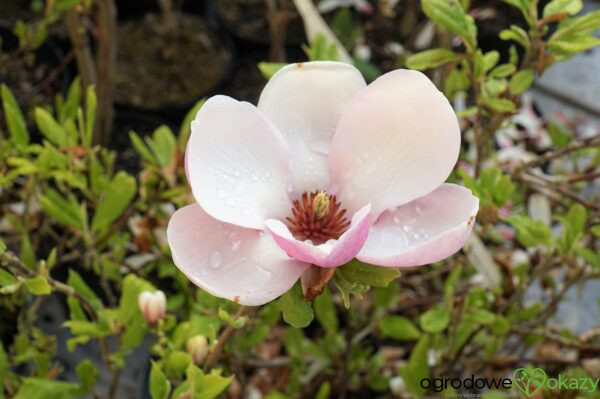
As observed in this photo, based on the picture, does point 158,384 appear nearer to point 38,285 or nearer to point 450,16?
point 38,285

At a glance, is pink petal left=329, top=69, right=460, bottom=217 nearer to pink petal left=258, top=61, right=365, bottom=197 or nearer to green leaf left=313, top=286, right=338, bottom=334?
pink petal left=258, top=61, right=365, bottom=197

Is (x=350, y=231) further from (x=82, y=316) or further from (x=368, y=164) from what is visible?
(x=82, y=316)

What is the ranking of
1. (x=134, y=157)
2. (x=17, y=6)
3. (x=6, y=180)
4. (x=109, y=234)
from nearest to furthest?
(x=6, y=180) < (x=109, y=234) < (x=134, y=157) < (x=17, y=6)

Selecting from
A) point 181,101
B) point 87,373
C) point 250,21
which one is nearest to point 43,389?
point 87,373

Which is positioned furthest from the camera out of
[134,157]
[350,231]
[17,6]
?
[17,6]

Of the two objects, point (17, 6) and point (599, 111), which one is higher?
point (17, 6)

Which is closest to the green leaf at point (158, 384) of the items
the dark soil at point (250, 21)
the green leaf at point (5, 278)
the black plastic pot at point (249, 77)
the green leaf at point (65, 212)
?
the green leaf at point (5, 278)

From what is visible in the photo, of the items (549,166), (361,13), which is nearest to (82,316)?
(549,166)
